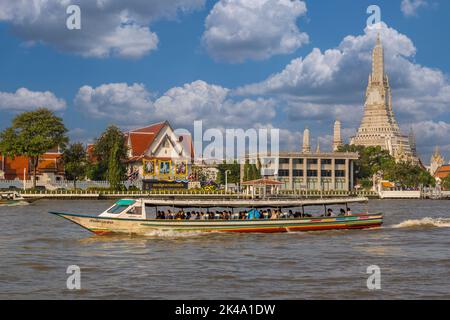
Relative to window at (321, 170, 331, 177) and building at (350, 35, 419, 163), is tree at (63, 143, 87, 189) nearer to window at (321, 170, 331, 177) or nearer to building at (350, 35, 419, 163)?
window at (321, 170, 331, 177)

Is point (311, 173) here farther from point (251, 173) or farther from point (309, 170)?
point (251, 173)

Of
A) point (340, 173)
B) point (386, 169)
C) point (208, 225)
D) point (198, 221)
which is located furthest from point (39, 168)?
point (208, 225)

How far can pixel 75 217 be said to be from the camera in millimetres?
31203

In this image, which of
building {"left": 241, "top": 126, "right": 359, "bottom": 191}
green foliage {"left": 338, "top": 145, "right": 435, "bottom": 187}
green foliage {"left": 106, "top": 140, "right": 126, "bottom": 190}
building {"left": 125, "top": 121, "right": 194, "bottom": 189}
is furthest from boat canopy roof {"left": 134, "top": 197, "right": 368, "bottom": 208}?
green foliage {"left": 338, "top": 145, "right": 435, "bottom": 187}

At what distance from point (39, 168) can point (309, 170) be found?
174 ft

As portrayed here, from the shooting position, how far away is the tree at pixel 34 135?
88625mm

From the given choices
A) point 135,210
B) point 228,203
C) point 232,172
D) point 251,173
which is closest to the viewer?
point 135,210

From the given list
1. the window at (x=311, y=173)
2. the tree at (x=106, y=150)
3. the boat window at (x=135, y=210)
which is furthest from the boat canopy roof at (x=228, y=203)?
the window at (x=311, y=173)

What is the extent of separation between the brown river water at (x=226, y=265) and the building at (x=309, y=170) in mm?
88320

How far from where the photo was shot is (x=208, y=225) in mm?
Result: 32562

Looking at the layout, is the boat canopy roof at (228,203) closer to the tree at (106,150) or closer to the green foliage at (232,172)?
the tree at (106,150)

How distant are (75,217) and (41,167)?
74.3m
